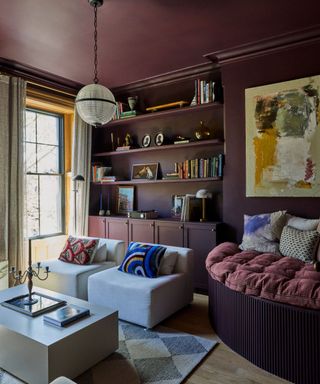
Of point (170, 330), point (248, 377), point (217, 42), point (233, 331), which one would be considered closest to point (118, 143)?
point (217, 42)

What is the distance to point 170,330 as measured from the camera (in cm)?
283

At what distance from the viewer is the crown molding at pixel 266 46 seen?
10.3ft

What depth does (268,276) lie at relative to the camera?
2320 mm

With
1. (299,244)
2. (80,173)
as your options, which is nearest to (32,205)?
(80,173)

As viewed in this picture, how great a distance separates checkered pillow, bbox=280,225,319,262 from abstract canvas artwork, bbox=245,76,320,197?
54 centimetres

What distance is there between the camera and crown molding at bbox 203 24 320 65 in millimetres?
3150

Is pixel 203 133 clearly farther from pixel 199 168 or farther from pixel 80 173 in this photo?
pixel 80 173

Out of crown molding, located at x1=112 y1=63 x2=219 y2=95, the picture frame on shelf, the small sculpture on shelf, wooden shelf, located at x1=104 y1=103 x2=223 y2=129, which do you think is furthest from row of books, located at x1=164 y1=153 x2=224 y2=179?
crown molding, located at x1=112 y1=63 x2=219 y2=95

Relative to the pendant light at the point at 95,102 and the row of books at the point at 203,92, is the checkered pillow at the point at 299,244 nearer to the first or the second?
the row of books at the point at 203,92

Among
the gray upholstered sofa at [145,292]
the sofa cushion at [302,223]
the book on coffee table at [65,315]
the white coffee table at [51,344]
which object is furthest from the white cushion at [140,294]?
the sofa cushion at [302,223]

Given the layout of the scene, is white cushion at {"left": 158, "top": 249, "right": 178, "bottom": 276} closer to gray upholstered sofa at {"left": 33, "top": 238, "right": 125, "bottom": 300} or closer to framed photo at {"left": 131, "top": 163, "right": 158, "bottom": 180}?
gray upholstered sofa at {"left": 33, "top": 238, "right": 125, "bottom": 300}

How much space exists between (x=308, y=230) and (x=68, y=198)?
3414 mm

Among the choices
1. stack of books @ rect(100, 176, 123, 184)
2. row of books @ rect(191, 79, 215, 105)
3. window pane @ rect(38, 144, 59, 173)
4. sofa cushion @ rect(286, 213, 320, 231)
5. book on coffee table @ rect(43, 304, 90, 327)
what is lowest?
book on coffee table @ rect(43, 304, 90, 327)

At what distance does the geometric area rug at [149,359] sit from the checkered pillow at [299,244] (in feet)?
3.47
